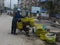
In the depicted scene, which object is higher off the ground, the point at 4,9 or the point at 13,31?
the point at 13,31

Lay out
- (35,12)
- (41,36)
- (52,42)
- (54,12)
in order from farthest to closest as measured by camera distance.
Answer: (35,12) → (54,12) → (41,36) → (52,42)

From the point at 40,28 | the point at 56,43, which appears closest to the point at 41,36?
the point at 40,28

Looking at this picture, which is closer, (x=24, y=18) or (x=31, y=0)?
(x=24, y=18)

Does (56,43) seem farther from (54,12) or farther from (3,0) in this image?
(3,0)

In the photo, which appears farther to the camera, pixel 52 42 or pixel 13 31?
pixel 13 31

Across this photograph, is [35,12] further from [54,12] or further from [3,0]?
[3,0]

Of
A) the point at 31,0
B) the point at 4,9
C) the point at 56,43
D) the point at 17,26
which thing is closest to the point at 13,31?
the point at 17,26

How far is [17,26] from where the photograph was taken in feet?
60.4

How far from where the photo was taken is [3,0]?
153 m

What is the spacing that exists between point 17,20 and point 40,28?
2394 millimetres

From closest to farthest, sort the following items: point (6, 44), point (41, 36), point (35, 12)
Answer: point (6, 44) → point (41, 36) → point (35, 12)

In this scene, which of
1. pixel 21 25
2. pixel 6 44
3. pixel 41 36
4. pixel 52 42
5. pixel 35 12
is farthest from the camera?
pixel 35 12

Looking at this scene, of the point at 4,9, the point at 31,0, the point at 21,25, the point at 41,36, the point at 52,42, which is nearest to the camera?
the point at 52,42

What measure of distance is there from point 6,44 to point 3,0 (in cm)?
14250
